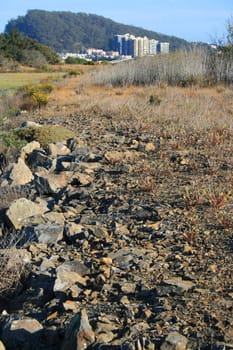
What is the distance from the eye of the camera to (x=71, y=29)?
159250 millimetres

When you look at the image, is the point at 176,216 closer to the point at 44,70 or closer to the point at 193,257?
the point at 193,257

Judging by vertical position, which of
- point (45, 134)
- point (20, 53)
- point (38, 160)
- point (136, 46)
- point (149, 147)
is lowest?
point (136, 46)

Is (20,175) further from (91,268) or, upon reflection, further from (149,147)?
(91,268)

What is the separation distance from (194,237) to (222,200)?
0.91 metres

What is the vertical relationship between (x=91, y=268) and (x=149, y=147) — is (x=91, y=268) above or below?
below

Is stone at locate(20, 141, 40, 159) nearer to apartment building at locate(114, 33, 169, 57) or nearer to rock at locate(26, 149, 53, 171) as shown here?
rock at locate(26, 149, 53, 171)

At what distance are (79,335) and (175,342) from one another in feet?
2.14

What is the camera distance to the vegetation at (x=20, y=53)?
63.8m

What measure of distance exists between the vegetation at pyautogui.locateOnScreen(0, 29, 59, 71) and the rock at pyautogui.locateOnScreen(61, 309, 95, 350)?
199 feet

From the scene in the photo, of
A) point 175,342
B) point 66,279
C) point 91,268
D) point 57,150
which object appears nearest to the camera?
point 175,342

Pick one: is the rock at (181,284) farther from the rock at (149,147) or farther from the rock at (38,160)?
the rock at (38,160)

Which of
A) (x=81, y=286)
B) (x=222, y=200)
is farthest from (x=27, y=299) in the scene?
(x=222, y=200)

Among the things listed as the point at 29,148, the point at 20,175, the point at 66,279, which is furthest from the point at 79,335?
the point at 29,148

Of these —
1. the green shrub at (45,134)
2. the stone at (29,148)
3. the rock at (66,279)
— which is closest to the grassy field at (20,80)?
the green shrub at (45,134)
